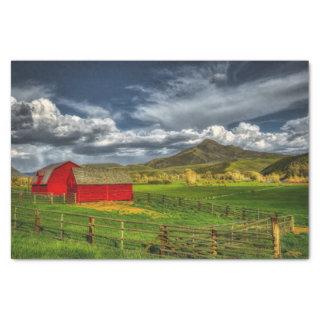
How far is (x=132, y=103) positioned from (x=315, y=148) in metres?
Answer: 3.43

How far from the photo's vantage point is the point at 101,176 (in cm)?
803

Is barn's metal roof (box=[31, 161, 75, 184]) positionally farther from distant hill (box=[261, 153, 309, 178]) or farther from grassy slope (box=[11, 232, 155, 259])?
distant hill (box=[261, 153, 309, 178])

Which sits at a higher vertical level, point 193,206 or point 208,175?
point 208,175

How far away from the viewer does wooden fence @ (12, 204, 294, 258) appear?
745 cm

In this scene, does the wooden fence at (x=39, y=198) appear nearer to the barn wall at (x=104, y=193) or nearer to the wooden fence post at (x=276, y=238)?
the barn wall at (x=104, y=193)

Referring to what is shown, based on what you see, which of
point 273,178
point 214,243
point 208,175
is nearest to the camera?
point 214,243

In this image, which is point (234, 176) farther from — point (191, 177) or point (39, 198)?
point (39, 198)

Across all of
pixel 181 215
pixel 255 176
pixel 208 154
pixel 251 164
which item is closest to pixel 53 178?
pixel 181 215

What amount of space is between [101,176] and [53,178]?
91 centimetres

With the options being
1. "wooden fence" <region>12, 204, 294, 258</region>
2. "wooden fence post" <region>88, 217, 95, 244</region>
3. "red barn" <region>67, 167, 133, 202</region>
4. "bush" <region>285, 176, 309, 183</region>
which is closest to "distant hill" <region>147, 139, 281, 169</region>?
"bush" <region>285, 176, 309, 183</region>

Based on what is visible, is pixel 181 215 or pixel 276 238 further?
pixel 181 215

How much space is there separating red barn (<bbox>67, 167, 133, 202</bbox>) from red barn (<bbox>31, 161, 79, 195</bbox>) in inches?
5.2
